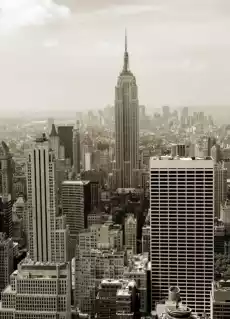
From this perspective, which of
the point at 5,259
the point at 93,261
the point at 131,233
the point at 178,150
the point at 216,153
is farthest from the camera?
the point at 216,153

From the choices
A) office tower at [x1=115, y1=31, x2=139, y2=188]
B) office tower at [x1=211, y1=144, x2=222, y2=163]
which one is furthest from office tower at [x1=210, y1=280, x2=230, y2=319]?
office tower at [x1=115, y1=31, x2=139, y2=188]

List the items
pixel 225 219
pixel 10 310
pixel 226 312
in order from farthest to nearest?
pixel 225 219
pixel 10 310
pixel 226 312

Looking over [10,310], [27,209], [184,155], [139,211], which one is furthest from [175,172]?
[10,310]

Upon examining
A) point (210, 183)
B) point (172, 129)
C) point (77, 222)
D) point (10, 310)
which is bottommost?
A: point (10, 310)

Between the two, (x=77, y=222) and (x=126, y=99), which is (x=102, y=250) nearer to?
(x=77, y=222)

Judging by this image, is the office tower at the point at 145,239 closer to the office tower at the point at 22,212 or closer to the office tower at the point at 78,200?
the office tower at the point at 78,200

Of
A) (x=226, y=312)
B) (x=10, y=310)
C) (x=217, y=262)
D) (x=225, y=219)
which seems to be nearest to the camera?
(x=226, y=312)

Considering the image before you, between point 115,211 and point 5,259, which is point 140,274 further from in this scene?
point 5,259

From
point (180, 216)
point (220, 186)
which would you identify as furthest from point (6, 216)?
point (220, 186)
